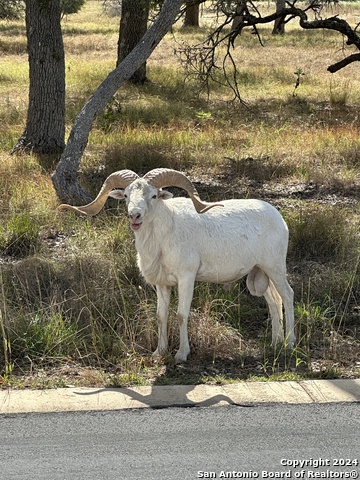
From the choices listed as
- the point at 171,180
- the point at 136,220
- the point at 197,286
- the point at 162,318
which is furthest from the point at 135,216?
the point at 197,286

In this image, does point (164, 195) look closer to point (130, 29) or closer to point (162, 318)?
point (162, 318)

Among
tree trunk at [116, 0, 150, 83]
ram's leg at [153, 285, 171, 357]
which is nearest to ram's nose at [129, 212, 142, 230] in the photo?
ram's leg at [153, 285, 171, 357]

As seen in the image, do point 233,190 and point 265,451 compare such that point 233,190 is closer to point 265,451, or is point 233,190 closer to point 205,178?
point 205,178

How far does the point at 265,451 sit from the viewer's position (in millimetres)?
5410

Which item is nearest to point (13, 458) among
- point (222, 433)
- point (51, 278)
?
point (222, 433)

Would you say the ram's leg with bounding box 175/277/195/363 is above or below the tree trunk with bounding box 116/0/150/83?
below

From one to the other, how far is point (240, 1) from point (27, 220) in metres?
6.71

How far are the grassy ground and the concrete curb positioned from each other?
8.9 inches

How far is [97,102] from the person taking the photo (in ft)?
34.2

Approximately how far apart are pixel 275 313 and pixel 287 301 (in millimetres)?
187

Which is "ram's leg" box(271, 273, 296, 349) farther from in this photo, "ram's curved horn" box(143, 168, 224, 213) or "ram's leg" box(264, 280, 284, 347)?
"ram's curved horn" box(143, 168, 224, 213)

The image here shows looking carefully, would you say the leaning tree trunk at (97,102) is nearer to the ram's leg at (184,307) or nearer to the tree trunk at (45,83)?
the tree trunk at (45,83)

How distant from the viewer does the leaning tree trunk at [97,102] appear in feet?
33.6

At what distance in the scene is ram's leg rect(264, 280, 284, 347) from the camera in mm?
7523
